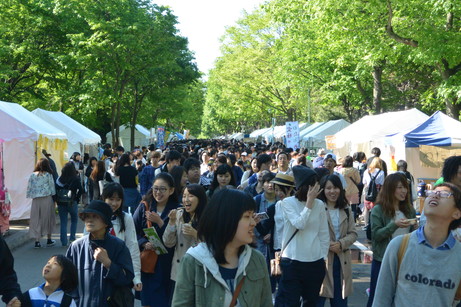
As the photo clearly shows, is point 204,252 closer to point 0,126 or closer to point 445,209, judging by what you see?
point 445,209

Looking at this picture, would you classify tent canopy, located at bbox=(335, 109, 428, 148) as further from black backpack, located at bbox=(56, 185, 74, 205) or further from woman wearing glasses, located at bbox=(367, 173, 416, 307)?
woman wearing glasses, located at bbox=(367, 173, 416, 307)

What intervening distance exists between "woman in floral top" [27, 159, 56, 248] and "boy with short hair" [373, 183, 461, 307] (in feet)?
30.8

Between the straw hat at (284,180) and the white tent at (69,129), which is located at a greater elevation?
the white tent at (69,129)

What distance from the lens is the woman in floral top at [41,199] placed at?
37.9 feet

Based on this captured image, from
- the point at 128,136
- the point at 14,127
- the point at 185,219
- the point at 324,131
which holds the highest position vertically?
the point at 128,136

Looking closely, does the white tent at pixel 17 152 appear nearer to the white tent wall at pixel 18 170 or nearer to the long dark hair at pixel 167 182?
the white tent wall at pixel 18 170

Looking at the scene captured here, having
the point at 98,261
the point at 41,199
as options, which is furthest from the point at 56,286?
the point at 41,199

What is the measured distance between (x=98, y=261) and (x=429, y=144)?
1257cm

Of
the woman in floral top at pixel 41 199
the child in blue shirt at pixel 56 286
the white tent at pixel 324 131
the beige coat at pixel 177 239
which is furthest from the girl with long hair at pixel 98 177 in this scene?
the white tent at pixel 324 131

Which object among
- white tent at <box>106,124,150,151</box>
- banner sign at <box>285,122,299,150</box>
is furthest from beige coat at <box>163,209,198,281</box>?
white tent at <box>106,124,150,151</box>

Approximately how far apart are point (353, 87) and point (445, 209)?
31.2 m

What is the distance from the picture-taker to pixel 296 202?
17.8 ft

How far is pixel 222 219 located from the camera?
9.55 ft

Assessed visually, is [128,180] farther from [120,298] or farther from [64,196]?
[120,298]
